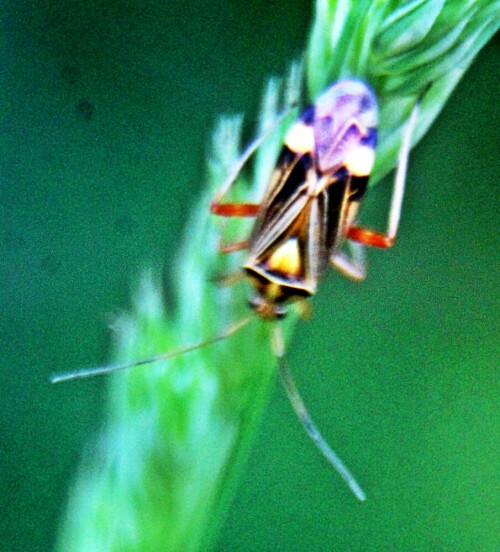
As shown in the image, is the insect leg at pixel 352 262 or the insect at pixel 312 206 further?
the insect leg at pixel 352 262

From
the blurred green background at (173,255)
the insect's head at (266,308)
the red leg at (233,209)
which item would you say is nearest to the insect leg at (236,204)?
the red leg at (233,209)

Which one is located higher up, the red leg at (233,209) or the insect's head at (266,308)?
the red leg at (233,209)

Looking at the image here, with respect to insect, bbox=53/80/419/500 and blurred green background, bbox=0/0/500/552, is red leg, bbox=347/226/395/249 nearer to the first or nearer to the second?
insect, bbox=53/80/419/500

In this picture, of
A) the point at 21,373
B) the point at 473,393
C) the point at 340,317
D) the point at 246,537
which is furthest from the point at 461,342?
the point at 21,373

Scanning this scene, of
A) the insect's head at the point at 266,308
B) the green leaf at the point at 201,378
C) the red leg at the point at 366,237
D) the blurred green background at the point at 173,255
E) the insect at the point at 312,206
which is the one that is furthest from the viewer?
the blurred green background at the point at 173,255

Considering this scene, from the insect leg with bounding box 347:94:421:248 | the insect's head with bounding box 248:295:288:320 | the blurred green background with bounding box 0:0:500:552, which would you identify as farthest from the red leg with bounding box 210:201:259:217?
the blurred green background with bounding box 0:0:500:552

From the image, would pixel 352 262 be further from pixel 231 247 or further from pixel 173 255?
pixel 173 255

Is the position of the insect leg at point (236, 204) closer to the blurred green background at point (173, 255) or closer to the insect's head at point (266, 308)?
the insect's head at point (266, 308)

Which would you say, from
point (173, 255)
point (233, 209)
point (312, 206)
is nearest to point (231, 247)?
point (233, 209)
